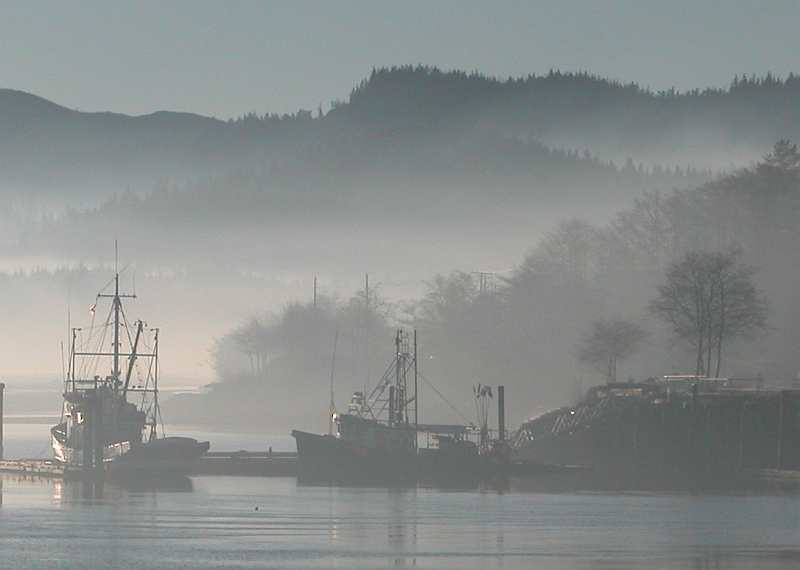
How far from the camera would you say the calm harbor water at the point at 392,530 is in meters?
119

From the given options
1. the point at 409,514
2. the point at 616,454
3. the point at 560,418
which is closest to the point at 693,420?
the point at 616,454

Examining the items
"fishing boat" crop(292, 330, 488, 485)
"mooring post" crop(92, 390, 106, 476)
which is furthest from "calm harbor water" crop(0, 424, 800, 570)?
"fishing boat" crop(292, 330, 488, 485)

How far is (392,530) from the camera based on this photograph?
135625mm

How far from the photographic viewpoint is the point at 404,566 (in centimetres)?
11525

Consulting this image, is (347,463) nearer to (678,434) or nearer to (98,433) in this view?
(98,433)

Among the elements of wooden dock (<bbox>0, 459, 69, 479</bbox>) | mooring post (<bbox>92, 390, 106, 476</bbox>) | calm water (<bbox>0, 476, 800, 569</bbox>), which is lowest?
calm water (<bbox>0, 476, 800, 569</bbox>)

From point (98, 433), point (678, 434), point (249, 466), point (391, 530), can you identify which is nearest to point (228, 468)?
point (249, 466)

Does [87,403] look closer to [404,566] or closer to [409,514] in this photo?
[409,514]

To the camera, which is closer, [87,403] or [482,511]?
[482,511]

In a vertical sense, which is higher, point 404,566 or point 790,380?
point 790,380

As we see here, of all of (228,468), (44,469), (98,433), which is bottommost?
(44,469)

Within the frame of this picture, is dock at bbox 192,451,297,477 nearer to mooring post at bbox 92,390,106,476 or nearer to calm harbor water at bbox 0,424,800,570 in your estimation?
mooring post at bbox 92,390,106,476

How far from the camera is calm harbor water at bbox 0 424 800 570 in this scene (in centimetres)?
11900

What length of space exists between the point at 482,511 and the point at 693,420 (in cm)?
3093
